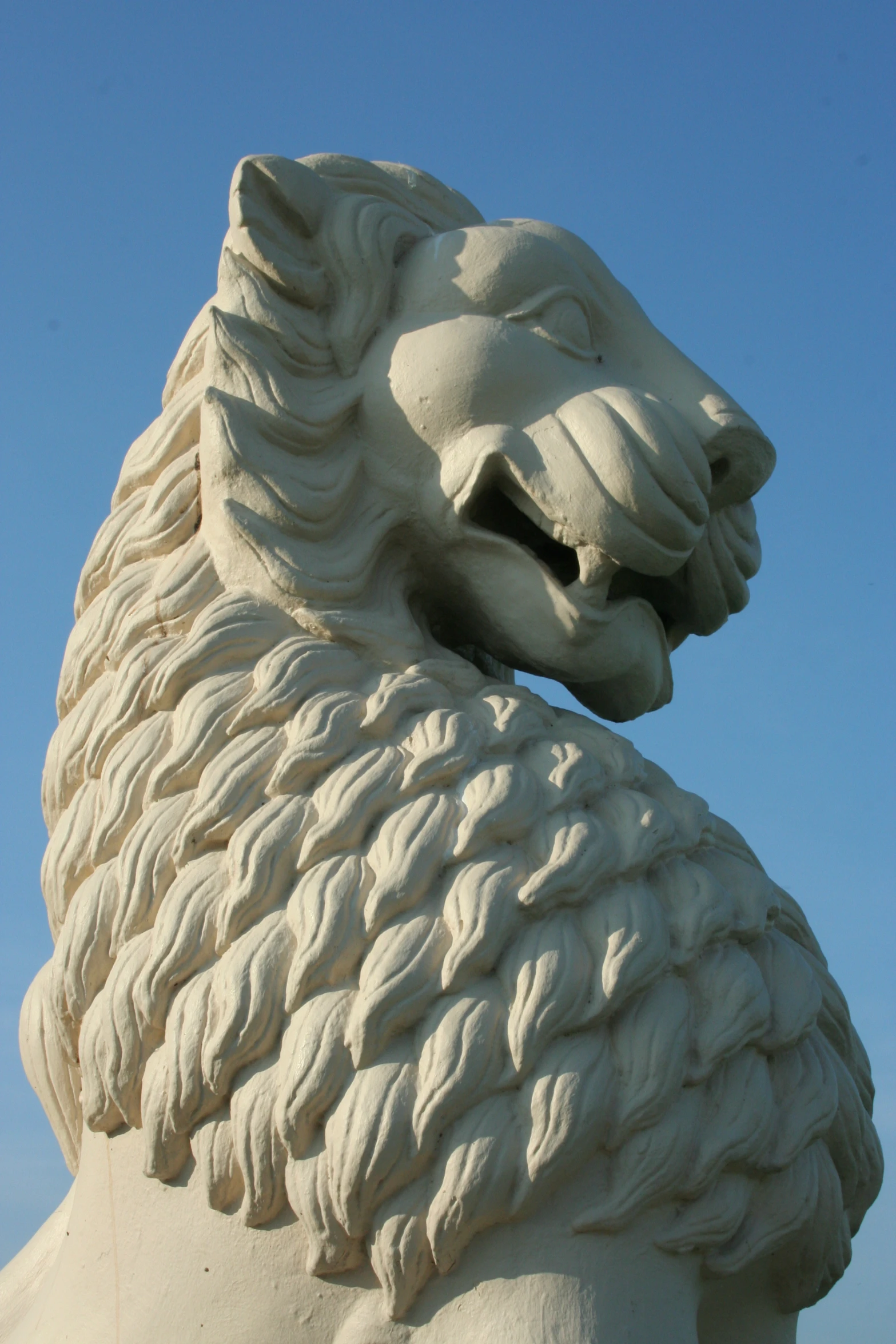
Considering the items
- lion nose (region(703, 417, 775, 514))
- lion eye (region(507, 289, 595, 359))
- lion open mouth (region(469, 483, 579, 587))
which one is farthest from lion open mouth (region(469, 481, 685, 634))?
lion eye (region(507, 289, 595, 359))

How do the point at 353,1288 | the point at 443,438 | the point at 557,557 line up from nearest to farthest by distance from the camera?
the point at 353,1288, the point at 443,438, the point at 557,557

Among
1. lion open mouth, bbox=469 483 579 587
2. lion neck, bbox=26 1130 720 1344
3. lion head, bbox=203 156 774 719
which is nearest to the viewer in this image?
lion neck, bbox=26 1130 720 1344

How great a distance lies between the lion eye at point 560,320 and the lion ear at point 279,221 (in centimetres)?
39

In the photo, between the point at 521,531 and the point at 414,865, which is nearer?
the point at 414,865

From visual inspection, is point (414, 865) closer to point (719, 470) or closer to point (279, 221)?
point (719, 470)

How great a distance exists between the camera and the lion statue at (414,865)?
207cm

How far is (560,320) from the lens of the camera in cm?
272

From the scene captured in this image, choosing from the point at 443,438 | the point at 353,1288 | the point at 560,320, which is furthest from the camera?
the point at 560,320

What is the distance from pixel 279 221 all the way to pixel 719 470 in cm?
97

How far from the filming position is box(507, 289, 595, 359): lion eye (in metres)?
2.69

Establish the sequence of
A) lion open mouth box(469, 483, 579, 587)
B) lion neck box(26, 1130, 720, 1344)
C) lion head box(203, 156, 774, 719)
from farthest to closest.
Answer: lion open mouth box(469, 483, 579, 587) < lion head box(203, 156, 774, 719) < lion neck box(26, 1130, 720, 1344)

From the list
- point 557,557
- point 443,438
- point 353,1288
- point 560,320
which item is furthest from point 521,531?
point 353,1288

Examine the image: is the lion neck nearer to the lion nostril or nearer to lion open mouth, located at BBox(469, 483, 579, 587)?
lion open mouth, located at BBox(469, 483, 579, 587)

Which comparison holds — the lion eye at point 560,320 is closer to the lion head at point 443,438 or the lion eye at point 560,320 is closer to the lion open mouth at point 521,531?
the lion head at point 443,438
